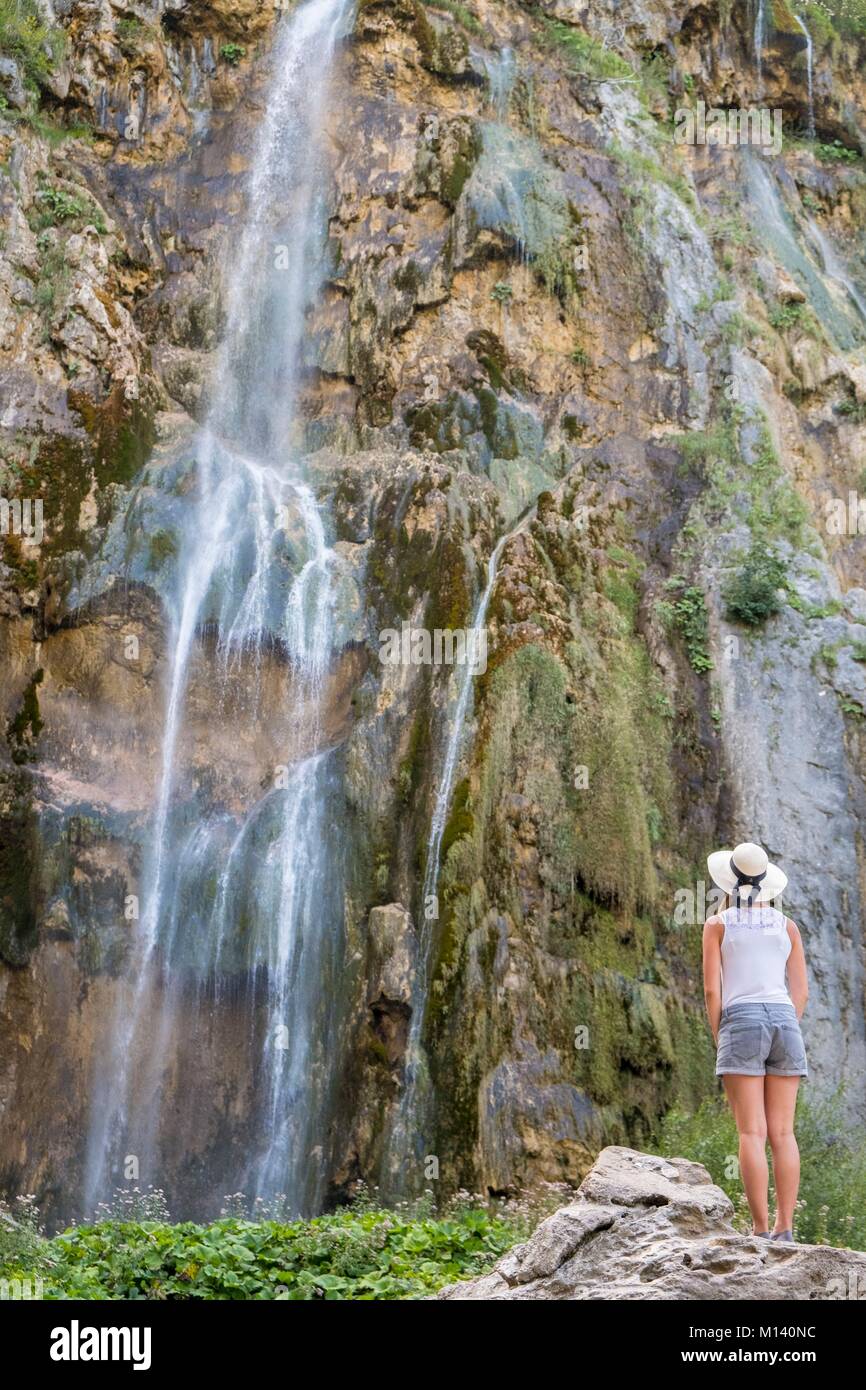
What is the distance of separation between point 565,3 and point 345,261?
7.82 meters

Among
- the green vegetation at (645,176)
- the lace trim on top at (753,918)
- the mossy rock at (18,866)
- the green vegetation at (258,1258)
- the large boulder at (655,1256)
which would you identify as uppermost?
the green vegetation at (645,176)

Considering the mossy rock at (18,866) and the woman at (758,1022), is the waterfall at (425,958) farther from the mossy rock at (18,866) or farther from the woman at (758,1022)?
the woman at (758,1022)

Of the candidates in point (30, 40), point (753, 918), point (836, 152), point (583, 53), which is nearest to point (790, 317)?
point (836, 152)

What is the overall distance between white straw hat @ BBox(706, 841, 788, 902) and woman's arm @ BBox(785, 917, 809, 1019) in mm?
206

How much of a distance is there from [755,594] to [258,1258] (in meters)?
12.8

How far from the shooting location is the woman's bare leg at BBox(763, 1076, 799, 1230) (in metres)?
6.77

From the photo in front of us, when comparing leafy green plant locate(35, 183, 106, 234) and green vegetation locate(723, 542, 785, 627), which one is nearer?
green vegetation locate(723, 542, 785, 627)

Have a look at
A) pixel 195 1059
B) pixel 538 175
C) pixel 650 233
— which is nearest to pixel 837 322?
pixel 650 233

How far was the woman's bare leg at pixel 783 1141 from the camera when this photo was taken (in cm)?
677

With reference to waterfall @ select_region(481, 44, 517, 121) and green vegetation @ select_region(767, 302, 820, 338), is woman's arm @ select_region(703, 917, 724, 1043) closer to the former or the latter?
green vegetation @ select_region(767, 302, 820, 338)

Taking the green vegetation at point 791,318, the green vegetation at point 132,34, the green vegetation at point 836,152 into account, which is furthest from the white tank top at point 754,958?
the green vegetation at point 836,152

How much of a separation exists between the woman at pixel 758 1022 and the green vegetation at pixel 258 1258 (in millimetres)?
2177

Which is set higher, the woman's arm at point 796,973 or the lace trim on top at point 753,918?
the lace trim on top at point 753,918

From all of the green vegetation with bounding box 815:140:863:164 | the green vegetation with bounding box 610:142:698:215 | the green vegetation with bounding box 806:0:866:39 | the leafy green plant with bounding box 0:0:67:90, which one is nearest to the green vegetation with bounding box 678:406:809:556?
the green vegetation with bounding box 610:142:698:215
